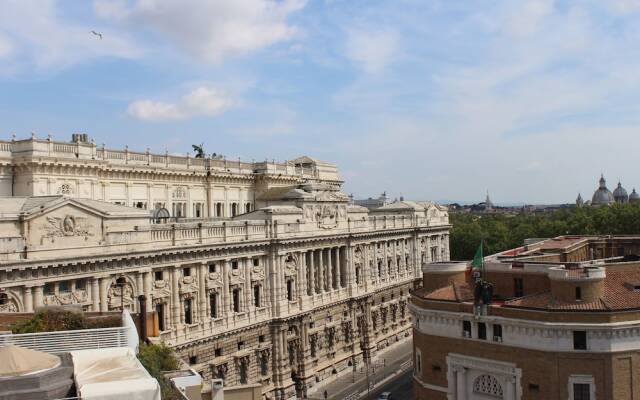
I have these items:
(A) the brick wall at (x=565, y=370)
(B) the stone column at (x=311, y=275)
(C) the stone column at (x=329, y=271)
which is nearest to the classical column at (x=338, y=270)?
(C) the stone column at (x=329, y=271)

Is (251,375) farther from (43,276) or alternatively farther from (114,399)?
(114,399)

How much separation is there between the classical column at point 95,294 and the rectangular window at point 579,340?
28.8 meters

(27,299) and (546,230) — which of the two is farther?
(546,230)

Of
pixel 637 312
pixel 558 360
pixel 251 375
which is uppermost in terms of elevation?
pixel 637 312

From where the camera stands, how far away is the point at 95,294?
41438 mm

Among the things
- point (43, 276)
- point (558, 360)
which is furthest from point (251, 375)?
point (558, 360)

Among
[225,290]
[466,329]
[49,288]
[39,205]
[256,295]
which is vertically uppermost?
[39,205]

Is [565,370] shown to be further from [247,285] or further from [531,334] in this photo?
[247,285]

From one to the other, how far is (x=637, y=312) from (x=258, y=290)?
1217 inches

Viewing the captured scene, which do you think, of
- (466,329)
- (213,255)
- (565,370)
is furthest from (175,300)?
(565,370)

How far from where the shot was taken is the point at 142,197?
58438mm

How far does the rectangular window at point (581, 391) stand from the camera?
3675cm

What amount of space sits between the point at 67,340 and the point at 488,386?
27.2 metres

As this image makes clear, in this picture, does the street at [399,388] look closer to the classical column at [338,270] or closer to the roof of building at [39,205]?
the classical column at [338,270]
